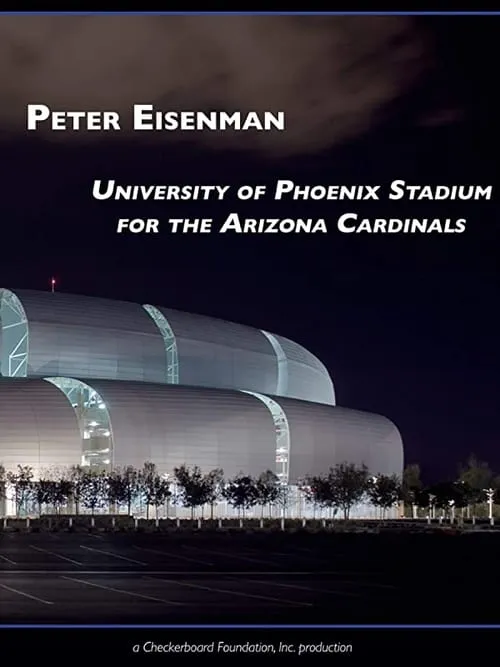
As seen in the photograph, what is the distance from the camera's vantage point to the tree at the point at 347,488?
10638 centimetres

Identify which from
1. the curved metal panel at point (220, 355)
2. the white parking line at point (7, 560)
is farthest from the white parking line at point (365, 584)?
the curved metal panel at point (220, 355)

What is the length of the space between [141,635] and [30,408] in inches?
3675

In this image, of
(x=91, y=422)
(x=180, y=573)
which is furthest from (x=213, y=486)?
(x=180, y=573)

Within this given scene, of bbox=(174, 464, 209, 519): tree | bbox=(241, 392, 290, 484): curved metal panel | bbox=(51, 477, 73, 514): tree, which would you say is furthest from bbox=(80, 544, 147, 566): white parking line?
bbox=(241, 392, 290, 484): curved metal panel

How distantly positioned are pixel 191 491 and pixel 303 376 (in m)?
45.5

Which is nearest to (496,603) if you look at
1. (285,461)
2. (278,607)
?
(278,607)

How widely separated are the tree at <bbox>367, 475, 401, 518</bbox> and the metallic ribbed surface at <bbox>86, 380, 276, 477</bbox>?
10837 millimetres

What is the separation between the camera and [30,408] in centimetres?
10669

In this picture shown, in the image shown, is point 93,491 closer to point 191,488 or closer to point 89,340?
point 191,488

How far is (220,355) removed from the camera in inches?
5290

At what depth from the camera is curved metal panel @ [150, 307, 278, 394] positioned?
132 metres

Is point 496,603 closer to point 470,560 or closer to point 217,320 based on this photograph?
point 470,560

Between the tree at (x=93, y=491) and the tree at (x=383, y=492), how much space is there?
27335mm

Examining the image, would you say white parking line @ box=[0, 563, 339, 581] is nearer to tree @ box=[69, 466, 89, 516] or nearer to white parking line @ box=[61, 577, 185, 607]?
white parking line @ box=[61, 577, 185, 607]
